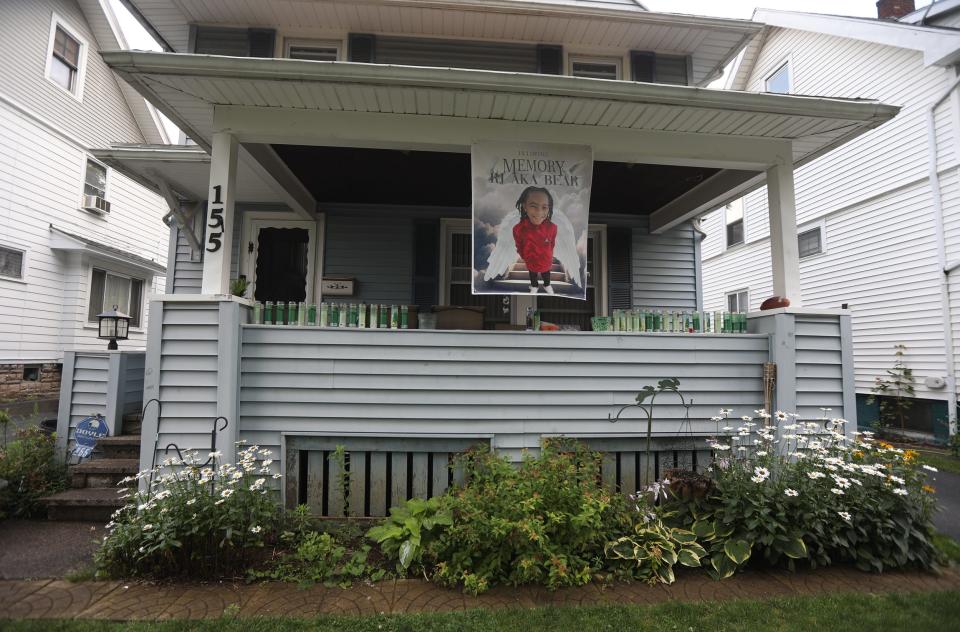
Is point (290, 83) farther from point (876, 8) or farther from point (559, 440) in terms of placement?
point (876, 8)

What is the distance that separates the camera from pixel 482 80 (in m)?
3.58

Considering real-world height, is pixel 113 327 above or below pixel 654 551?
above

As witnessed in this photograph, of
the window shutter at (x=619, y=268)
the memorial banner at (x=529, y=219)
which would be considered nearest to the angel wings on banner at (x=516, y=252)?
the memorial banner at (x=529, y=219)

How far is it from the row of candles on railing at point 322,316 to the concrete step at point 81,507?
186 cm

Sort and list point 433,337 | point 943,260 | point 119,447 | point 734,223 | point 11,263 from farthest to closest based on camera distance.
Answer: point 734,223 → point 11,263 → point 943,260 → point 119,447 → point 433,337

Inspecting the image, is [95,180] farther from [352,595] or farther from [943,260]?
[943,260]

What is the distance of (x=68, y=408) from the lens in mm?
4566

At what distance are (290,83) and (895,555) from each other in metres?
5.34

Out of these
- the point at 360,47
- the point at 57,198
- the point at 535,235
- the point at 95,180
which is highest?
the point at 95,180

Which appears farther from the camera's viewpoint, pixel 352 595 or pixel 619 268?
pixel 619 268

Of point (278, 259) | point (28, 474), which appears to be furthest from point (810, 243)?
point (28, 474)

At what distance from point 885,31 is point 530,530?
1007cm

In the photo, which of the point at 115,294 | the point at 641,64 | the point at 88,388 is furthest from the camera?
the point at 115,294

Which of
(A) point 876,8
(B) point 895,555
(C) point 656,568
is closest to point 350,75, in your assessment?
(C) point 656,568
